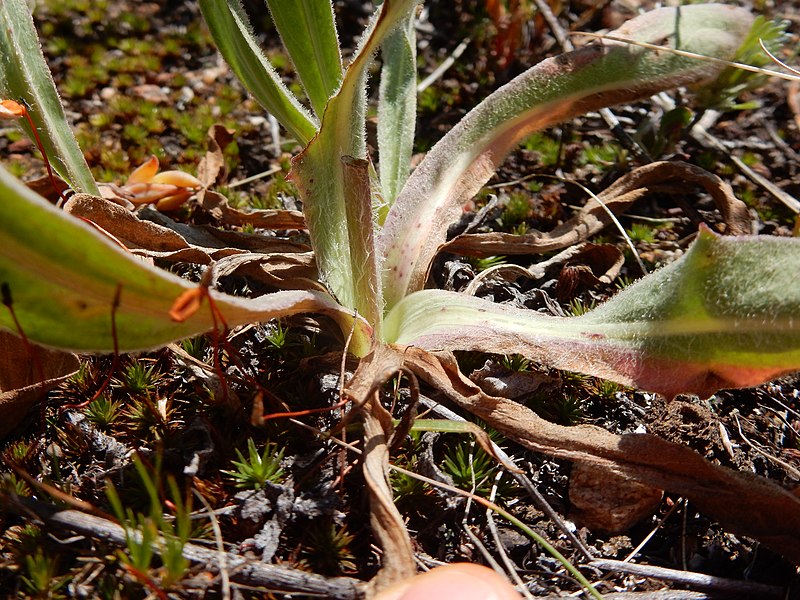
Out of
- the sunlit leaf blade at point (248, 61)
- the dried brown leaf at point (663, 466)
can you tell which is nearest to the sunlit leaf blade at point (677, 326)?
the dried brown leaf at point (663, 466)

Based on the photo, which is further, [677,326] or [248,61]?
[248,61]

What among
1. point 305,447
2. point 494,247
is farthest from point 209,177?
point 305,447

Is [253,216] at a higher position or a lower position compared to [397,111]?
lower

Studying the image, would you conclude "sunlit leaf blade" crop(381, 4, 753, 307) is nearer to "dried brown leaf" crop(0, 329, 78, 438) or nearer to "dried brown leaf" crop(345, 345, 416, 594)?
"dried brown leaf" crop(345, 345, 416, 594)

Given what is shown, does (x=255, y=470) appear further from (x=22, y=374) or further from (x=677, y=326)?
(x=677, y=326)

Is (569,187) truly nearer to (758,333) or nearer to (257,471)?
(758,333)

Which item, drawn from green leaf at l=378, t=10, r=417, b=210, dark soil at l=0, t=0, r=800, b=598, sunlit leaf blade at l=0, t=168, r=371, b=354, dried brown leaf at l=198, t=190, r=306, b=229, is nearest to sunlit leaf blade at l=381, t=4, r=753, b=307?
green leaf at l=378, t=10, r=417, b=210

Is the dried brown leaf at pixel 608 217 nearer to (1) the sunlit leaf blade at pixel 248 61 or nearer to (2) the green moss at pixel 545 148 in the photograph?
(2) the green moss at pixel 545 148

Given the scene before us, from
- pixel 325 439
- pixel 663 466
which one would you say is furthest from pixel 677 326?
pixel 325 439
